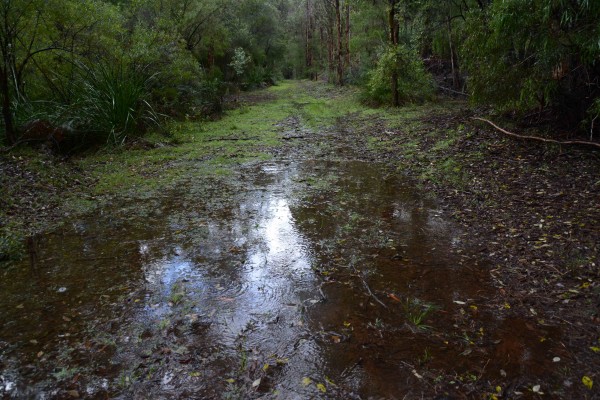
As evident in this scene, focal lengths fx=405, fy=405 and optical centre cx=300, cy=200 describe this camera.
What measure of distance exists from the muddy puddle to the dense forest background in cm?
321

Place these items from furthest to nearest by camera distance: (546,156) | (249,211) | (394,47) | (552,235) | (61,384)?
(394,47) → (546,156) → (249,211) → (552,235) → (61,384)

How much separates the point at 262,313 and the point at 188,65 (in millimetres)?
11701

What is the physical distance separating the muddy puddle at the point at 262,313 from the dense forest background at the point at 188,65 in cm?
321

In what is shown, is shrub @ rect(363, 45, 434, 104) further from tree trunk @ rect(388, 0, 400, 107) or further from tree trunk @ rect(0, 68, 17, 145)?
tree trunk @ rect(0, 68, 17, 145)

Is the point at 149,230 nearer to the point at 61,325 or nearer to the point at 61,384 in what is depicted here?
the point at 61,325

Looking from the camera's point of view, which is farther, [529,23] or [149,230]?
[529,23]

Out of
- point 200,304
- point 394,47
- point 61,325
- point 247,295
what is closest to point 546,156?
point 247,295

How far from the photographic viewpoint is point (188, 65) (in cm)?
1319

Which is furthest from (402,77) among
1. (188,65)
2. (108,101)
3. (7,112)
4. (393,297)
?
(393,297)

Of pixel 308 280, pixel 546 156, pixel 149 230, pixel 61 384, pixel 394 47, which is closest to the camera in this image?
pixel 61 384

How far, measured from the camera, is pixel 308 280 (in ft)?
12.5

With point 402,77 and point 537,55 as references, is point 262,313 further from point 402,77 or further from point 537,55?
point 402,77

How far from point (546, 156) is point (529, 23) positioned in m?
2.05

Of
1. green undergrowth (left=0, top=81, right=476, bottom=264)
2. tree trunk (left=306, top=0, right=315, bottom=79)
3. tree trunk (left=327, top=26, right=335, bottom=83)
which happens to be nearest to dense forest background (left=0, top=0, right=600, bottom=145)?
green undergrowth (left=0, top=81, right=476, bottom=264)
